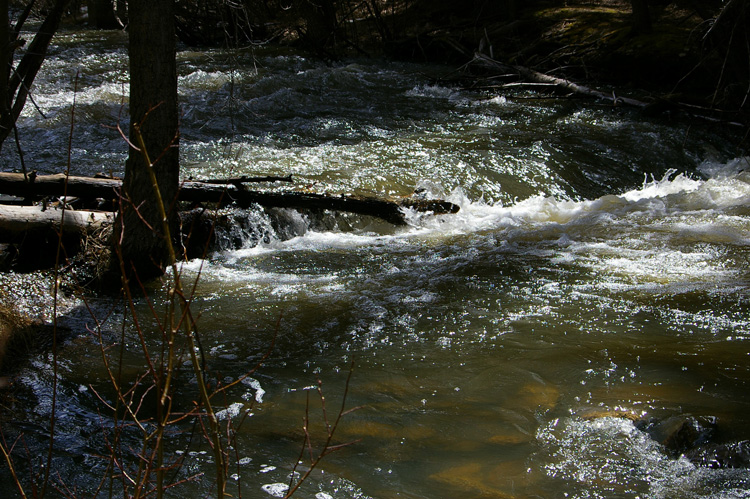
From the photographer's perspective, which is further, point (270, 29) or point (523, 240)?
point (270, 29)

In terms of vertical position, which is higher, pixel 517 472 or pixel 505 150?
pixel 505 150

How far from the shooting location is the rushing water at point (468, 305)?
3377 mm

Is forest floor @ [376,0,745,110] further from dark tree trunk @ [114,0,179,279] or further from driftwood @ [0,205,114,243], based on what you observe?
driftwood @ [0,205,114,243]

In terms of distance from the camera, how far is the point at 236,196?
6898mm

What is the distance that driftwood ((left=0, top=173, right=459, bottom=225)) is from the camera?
6.12 meters

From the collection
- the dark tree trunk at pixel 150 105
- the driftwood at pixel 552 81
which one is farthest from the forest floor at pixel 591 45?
the dark tree trunk at pixel 150 105

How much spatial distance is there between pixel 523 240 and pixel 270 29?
14613 mm

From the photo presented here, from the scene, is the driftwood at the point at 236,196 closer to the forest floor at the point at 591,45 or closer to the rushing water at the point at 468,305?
the rushing water at the point at 468,305

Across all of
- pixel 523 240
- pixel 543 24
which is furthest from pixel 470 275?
pixel 543 24

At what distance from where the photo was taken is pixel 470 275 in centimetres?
606

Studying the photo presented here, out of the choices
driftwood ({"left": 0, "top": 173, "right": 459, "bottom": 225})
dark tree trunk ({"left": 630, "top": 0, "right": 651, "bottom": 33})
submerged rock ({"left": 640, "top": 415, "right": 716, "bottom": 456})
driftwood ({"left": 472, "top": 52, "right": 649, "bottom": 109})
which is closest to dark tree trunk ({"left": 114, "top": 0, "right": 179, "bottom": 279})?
driftwood ({"left": 0, "top": 173, "right": 459, "bottom": 225})

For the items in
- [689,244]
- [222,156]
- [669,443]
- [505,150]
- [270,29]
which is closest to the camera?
[669,443]

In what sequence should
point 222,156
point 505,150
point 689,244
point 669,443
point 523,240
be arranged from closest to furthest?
1. point 669,443
2. point 689,244
3. point 523,240
4. point 222,156
5. point 505,150

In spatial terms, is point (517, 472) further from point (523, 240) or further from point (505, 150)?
point (505, 150)
